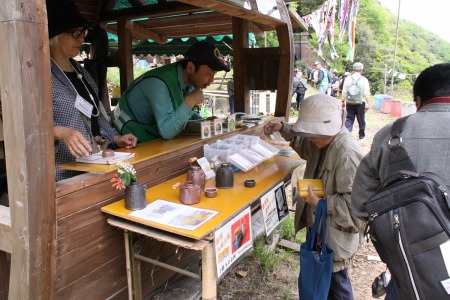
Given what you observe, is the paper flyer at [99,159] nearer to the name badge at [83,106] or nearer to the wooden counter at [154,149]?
the wooden counter at [154,149]

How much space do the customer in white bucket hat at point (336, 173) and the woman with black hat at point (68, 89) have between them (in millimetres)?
1247

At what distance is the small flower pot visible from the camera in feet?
5.99

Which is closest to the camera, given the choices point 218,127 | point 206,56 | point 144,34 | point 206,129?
point 206,56

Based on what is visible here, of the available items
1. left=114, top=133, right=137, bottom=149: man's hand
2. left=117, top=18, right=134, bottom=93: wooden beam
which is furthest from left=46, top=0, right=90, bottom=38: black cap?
left=117, top=18, right=134, bottom=93: wooden beam

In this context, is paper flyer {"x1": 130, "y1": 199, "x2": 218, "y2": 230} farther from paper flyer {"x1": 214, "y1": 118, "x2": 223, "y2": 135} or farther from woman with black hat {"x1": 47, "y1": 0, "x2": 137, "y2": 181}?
paper flyer {"x1": 214, "y1": 118, "x2": 223, "y2": 135}

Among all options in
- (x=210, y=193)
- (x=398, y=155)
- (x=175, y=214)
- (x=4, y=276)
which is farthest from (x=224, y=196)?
(x=4, y=276)

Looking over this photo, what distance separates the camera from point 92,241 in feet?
6.15

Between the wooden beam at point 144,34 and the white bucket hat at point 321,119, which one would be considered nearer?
the white bucket hat at point 321,119

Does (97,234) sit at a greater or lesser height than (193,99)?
lesser

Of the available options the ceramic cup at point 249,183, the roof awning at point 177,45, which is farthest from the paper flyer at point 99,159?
the roof awning at point 177,45

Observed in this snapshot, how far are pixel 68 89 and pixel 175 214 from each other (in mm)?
949

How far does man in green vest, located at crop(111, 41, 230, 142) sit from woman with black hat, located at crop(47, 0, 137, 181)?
449 millimetres

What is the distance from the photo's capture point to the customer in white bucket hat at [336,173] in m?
1.95

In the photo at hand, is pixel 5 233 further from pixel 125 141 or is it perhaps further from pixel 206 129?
pixel 206 129
